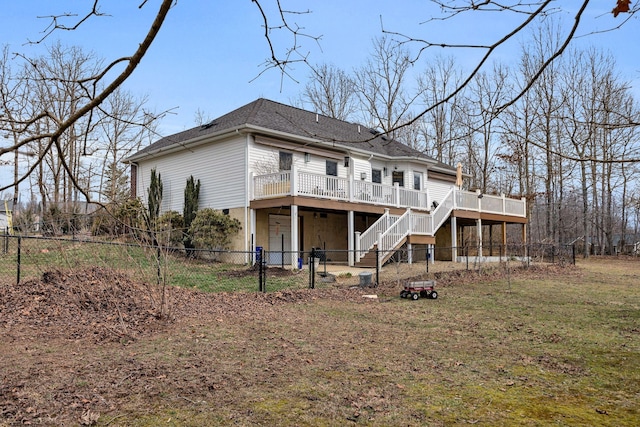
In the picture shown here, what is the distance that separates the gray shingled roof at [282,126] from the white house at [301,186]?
0.32ft

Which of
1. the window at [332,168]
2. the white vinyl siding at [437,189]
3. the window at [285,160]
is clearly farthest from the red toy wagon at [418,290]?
the white vinyl siding at [437,189]

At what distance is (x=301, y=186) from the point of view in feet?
56.3

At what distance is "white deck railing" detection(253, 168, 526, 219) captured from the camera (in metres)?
17.3

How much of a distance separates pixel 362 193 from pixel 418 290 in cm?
899

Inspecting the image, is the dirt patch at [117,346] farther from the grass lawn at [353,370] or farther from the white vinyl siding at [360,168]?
the white vinyl siding at [360,168]

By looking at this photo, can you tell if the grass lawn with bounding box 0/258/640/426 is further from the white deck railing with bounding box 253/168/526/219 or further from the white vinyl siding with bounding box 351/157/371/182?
the white vinyl siding with bounding box 351/157/371/182

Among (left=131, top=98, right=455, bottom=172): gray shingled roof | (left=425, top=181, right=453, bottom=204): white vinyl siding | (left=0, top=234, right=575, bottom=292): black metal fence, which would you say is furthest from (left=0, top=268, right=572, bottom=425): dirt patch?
(left=425, top=181, right=453, bottom=204): white vinyl siding

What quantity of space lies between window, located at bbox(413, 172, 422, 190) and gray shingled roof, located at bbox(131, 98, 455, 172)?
0.96m

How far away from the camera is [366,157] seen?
74.5ft

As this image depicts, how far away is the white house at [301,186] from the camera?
693 inches

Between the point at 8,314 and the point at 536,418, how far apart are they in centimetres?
780

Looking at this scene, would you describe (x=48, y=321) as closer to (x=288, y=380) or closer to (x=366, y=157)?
(x=288, y=380)

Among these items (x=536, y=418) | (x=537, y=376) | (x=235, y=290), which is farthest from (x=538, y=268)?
(x=536, y=418)

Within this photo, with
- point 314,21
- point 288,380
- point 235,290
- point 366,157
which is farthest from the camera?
point 366,157
